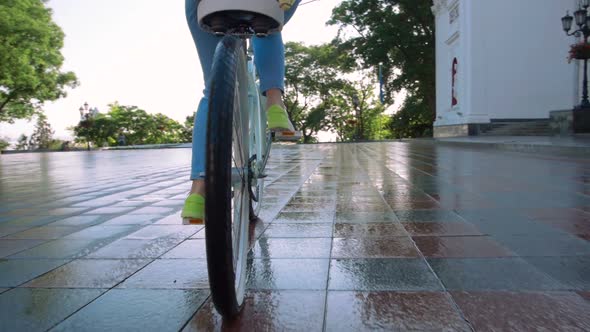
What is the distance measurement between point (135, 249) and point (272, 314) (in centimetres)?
116

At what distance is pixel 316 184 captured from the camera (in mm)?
5207

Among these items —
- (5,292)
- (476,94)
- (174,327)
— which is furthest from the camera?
(476,94)

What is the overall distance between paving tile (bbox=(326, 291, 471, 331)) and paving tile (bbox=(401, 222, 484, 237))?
0.98m

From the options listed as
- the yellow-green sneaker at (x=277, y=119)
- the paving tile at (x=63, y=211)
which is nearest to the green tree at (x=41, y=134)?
the paving tile at (x=63, y=211)

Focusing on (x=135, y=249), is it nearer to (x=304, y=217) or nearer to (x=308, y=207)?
(x=304, y=217)

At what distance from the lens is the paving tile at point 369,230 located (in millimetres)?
2645

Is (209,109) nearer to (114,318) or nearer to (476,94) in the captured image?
(114,318)

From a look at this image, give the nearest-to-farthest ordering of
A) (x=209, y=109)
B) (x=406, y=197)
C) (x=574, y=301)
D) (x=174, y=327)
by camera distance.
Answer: (x=209, y=109)
(x=174, y=327)
(x=574, y=301)
(x=406, y=197)

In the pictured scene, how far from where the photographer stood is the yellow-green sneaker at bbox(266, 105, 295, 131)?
2400mm

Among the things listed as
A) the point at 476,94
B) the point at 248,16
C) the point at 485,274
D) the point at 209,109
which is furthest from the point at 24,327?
the point at 476,94

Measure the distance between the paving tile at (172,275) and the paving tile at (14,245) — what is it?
86 cm

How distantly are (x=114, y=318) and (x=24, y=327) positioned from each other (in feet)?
0.85

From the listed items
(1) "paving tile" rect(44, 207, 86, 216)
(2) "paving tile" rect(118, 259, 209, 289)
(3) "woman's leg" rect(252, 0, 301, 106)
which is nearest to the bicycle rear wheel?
(2) "paving tile" rect(118, 259, 209, 289)

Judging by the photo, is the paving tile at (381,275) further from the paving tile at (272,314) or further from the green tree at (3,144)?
the green tree at (3,144)
